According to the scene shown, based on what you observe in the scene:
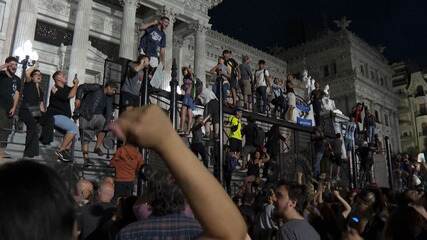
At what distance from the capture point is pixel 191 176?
3.60 feet

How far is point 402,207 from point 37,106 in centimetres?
776

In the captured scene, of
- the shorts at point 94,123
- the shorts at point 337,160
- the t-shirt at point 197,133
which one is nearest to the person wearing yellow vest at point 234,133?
the t-shirt at point 197,133

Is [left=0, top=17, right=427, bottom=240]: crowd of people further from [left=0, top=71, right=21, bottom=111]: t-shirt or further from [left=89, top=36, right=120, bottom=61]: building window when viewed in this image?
[left=89, top=36, right=120, bottom=61]: building window

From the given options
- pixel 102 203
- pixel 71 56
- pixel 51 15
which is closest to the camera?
pixel 102 203

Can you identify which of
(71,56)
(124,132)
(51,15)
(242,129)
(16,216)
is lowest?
(16,216)

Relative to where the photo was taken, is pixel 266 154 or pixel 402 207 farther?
pixel 266 154

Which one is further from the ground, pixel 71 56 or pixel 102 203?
pixel 71 56

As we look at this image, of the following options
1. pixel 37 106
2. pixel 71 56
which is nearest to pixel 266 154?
pixel 37 106

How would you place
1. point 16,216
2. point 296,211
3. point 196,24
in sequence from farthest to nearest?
point 196,24
point 296,211
point 16,216

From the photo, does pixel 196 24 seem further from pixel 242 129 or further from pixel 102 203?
pixel 102 203

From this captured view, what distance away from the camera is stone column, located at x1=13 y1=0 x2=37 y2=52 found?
21.1 m

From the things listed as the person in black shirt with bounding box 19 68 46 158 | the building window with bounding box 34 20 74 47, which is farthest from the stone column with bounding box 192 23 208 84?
the person in black shirt with bounding box 19 68 46 158

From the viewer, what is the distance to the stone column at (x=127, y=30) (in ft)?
85.6

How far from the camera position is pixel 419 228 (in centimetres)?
339
